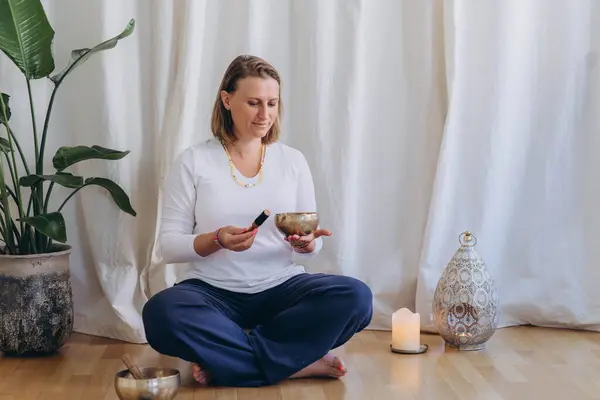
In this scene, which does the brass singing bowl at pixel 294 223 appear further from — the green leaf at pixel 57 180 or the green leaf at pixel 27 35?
the green leaf at pixel 27 35

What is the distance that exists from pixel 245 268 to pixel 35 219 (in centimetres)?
63

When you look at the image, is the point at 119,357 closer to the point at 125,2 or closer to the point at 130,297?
the point at 130,297

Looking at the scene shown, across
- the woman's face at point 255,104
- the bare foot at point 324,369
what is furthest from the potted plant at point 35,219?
the bare foot at point 324,369

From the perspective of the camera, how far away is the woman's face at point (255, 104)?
8.55 feet

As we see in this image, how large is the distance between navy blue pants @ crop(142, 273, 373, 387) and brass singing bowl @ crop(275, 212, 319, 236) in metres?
0.18

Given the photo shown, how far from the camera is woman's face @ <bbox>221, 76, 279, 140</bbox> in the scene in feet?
8.55

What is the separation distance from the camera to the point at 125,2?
3051 mm

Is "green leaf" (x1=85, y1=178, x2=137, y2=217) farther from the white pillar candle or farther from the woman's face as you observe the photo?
the white pillar candle

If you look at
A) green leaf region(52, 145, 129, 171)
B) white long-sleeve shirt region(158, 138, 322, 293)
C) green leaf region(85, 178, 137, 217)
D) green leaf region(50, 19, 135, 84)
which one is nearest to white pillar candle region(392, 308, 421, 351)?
white long-sleeve shirt region(158, 138, 322, 293)

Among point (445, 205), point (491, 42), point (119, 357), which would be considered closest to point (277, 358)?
point (119, 357)

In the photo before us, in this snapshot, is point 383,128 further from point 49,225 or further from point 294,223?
point 49,225

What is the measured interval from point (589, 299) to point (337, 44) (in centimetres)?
123

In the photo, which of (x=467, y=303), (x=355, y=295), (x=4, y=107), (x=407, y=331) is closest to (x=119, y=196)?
(x=4, y=107)

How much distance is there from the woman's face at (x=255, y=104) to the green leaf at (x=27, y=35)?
595mm
